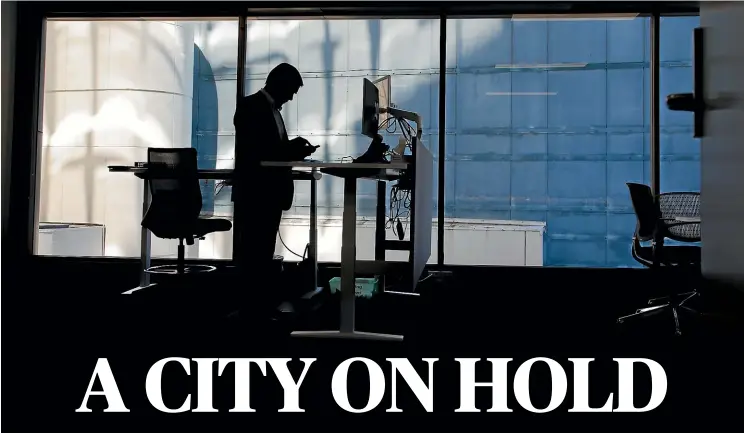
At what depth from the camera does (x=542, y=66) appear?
7129mm

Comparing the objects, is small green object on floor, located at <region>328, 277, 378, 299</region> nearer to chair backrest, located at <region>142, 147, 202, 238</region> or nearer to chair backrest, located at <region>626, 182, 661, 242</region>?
chair backrest, located at <region>142, 147, 202, 238</region>

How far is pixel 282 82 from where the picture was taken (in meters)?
3.06

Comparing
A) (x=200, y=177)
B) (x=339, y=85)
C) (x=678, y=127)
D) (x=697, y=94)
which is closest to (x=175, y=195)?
(x=200, y=177)

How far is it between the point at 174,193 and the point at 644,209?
279cm

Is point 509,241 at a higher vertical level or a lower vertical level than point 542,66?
lower

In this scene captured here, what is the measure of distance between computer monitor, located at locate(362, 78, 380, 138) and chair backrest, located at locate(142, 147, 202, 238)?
4.09ft

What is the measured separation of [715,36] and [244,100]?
223cm

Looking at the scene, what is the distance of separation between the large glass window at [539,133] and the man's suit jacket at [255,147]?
4321 mm

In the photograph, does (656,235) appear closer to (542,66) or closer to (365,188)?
(365,188)

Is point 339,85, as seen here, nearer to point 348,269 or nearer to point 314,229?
point 314,229

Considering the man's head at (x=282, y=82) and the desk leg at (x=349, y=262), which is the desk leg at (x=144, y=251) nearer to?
the man's head at (x=282, y=82)

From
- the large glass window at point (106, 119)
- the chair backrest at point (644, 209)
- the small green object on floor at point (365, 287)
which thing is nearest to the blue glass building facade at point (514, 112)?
the large glass window at point (106, 119)

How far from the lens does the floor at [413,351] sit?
1679mm

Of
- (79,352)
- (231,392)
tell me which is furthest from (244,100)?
(231,392)
